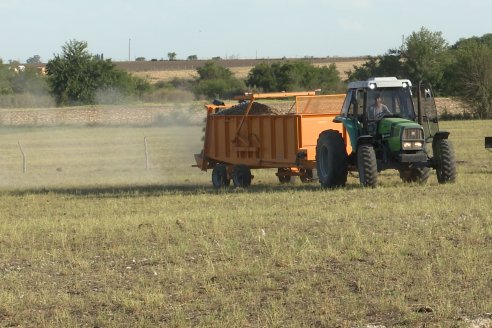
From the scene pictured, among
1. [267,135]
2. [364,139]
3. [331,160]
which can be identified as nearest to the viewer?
[364,139]

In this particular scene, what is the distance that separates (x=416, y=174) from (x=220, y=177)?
192 inches

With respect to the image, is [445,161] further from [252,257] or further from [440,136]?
[252,257]

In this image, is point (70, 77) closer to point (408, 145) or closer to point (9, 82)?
point (9, 82)

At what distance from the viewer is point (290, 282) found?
10.8 meters

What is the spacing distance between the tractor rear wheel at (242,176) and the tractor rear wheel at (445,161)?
14.5ft

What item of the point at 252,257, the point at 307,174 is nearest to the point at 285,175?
the point at 307,174

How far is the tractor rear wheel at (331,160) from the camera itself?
21.4 m

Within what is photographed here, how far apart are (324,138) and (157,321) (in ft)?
42.3

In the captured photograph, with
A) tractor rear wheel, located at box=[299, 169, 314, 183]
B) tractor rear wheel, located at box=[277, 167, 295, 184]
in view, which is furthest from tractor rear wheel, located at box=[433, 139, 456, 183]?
tractor rear wheel, located at box=[277, 167, 295, 184]

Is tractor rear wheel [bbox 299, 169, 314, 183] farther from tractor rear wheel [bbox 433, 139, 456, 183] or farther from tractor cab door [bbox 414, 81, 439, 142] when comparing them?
tractor rear wheel [bbox 433, 139, 456, 183]

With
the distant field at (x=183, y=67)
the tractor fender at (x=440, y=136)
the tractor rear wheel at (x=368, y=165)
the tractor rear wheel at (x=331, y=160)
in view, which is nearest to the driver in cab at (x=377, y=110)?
the tractor rear wheel at (x=331, y=160)

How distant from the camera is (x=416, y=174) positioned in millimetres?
22406

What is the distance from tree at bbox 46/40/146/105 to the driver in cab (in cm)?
4824

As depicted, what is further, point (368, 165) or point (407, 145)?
point (407, 145)
